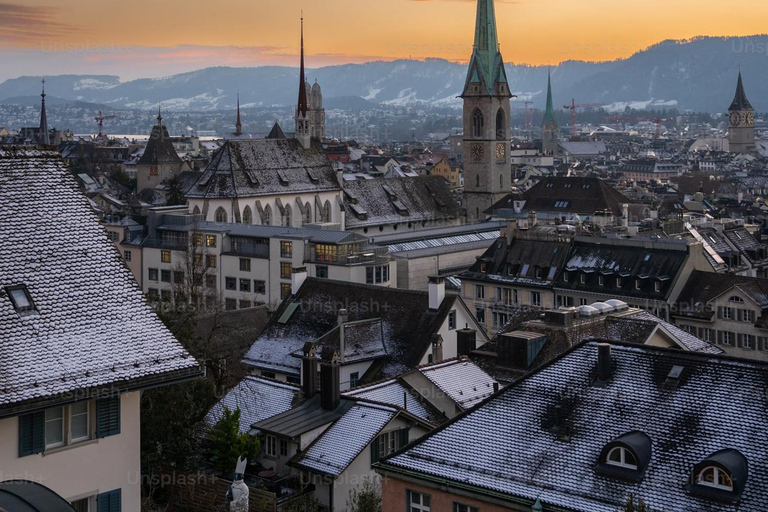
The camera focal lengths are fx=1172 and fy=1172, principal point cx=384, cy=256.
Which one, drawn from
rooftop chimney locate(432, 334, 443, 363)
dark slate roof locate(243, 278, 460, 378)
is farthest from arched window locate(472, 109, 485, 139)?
rooftop chimney locate(432, 334, 443, 363)

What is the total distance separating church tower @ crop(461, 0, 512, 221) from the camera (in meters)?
122

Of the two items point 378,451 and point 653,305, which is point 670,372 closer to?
point 378,451

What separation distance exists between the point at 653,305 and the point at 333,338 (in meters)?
23.0

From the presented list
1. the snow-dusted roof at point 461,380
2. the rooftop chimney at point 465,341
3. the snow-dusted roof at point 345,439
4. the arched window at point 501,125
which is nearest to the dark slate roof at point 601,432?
the snow-dusted roof at point 345,439

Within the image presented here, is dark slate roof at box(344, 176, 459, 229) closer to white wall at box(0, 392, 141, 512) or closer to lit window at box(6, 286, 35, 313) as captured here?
white wall at box(0, 392, 141, 512)

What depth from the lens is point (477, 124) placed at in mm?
125062

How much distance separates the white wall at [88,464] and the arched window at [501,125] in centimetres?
11013

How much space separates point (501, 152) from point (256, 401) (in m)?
93.7

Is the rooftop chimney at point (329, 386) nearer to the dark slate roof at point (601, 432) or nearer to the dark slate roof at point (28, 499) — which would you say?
the dark slate roof at point (601, 432)

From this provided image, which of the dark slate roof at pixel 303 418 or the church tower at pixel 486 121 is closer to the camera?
the dark slate roof at pixel 303 418

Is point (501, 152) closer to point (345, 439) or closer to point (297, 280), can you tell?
point (297, 280)

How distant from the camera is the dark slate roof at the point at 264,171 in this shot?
286 feet

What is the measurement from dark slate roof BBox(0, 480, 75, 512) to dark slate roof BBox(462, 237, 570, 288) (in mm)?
51971

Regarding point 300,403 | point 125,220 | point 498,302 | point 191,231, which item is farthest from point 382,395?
point 125,220
